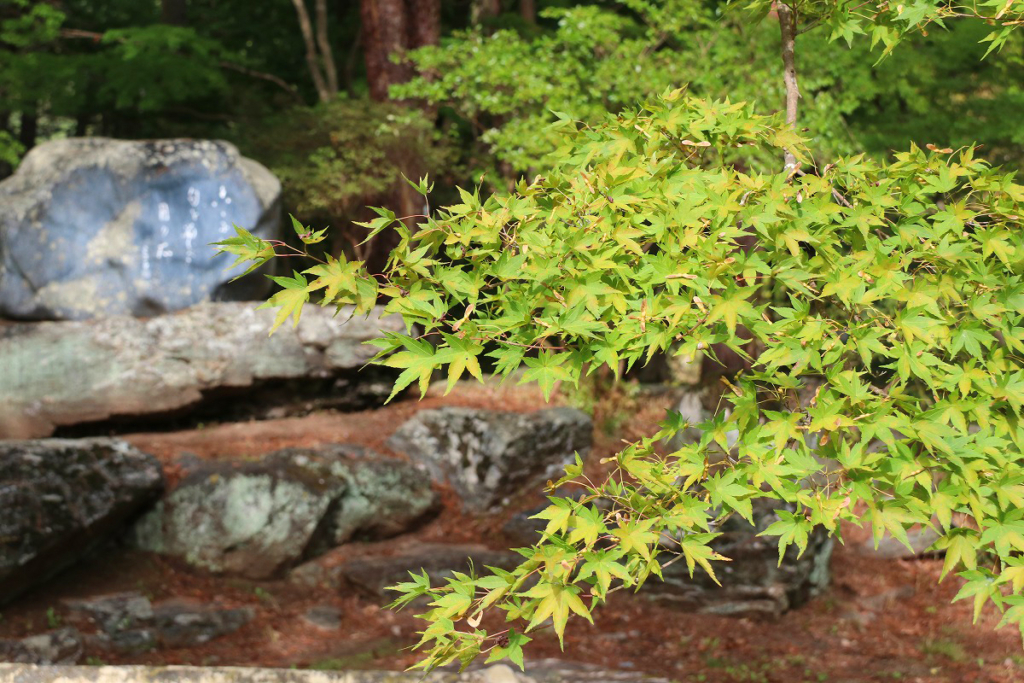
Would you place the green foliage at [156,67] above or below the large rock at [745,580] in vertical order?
above

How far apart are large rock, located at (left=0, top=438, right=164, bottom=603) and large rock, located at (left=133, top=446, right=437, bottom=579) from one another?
0.39m

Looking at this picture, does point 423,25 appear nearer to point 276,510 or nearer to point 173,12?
point 173,12

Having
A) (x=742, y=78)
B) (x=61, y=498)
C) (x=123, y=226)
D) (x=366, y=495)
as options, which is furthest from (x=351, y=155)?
(x=61, y=498)

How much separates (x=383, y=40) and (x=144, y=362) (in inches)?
237

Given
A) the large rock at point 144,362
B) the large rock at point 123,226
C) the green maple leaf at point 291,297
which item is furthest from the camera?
the large rock at point 123,226

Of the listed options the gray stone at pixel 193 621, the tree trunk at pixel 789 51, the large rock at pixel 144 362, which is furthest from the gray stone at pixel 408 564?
the tree trunk at pixel 789 51

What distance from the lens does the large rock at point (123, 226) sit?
11523mm

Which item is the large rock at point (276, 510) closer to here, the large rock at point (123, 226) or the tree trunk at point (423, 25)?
the large rock at point (123, 226)

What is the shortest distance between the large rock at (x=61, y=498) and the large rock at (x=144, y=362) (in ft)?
6.89

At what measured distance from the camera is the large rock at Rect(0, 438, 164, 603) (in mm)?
7348

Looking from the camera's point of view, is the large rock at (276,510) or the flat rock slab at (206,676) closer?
the flat rock slab at (206,676)

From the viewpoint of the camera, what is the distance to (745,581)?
333 inches

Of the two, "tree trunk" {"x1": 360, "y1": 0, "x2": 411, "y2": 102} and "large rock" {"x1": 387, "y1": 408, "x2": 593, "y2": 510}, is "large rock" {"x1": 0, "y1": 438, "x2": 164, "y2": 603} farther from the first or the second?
"tree trunk" {"x1": 360, "y1": 0, "x2": 411, "y2": 102}

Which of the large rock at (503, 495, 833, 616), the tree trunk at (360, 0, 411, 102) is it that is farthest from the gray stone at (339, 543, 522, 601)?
the tree trunk at (360, 0, 411, 102)
